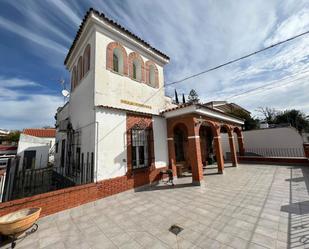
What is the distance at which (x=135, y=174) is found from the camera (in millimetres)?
7082

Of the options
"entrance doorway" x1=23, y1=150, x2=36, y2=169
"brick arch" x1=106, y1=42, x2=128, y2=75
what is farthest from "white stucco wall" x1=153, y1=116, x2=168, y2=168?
"entrance doorway" x1=23, y1=150, x2=36, y2=169

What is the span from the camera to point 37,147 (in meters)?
16.8

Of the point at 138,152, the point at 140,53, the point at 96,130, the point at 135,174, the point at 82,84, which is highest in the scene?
the point at 140,53

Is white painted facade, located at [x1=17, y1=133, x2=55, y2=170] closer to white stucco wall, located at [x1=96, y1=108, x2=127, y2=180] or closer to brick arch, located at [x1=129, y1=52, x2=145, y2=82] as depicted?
white stucco wall, located at [x1=96, y1=108, x2=127, y2=180]

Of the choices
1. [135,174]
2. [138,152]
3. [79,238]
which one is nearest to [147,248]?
[79,238]

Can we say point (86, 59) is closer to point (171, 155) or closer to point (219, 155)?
point (171, 155)

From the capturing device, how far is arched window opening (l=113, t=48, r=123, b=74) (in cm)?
790

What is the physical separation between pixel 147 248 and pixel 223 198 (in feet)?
12.1

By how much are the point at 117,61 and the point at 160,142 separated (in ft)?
16.3

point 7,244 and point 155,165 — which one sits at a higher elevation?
point 155,165

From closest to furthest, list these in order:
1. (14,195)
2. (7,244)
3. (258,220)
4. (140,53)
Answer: (7,244) → (258,220) → (14,195) → (140,53)

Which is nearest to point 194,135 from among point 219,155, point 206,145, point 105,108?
point 219,155

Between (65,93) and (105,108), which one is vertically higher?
(65,93)

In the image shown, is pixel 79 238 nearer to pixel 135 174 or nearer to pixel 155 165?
pixel 135 174
